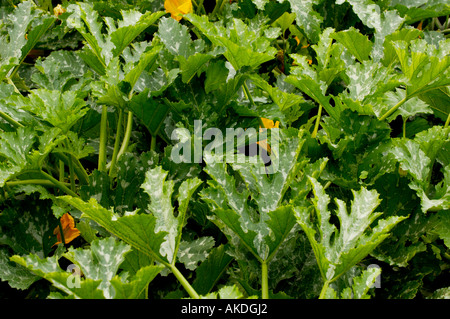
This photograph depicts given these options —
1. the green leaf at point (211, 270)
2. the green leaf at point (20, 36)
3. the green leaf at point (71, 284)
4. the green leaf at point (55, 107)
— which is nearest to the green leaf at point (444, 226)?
the green leaf at point (211, 270)

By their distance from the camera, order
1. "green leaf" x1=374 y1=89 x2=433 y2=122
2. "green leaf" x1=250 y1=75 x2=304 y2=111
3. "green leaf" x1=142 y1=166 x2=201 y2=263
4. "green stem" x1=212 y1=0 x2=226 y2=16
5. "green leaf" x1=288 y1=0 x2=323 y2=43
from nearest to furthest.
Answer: "green leaf" x1=142 y1=166 x2=201 y2=263 < "green leaf" x1=250 y1=75 x2=304 y2=111 < "green leaf" x1=374 y1=89 x2=433 y2=122 < "green leaf" x1=288 y1=0 x2=323 y2=43 < "green stem" x1=212 y1=0 x2=226 y2=16

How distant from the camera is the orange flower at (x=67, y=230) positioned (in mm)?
1020

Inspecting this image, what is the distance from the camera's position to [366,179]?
908mm

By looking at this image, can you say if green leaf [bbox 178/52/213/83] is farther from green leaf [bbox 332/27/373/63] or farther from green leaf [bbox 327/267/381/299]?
green leaf [bbox 327/267/381/299]

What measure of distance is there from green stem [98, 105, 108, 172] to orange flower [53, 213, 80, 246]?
0.15m

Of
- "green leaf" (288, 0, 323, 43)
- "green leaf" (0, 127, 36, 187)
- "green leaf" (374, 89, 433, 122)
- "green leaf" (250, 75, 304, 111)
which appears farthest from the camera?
"green leaf" (288, 0, 323, 43)

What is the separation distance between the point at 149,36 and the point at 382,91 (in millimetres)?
831

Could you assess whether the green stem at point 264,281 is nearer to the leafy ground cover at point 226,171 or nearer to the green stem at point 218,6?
the leafy ground cover at point 226,171

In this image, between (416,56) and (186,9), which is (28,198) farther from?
(416,56)

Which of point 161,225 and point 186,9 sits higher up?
point 186,9

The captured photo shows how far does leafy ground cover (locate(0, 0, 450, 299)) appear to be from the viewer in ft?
2.50

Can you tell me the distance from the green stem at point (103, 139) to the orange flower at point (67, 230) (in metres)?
0.15

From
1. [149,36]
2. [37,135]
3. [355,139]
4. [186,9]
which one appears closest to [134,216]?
[37,135]

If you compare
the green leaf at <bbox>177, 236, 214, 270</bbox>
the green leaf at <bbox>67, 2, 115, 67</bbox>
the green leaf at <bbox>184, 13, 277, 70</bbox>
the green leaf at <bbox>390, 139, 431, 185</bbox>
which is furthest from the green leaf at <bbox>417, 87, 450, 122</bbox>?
the green leaf at <bbox>67, 2, 115, 67</bbox>
